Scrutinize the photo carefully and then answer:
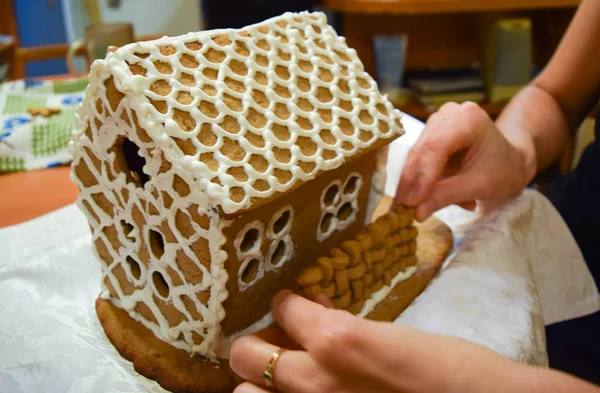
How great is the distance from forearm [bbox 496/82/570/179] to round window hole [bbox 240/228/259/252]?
1.64ft

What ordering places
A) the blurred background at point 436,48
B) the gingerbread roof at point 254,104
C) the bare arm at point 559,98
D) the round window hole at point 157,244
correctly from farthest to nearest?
the blurred background at point 436,48
the bare arm at point 559,98
the round window hole at point 157,244
the gingerbread roof at point 254,104

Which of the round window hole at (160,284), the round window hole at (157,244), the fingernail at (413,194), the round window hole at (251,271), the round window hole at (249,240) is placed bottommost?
the round window hole at (160,284)

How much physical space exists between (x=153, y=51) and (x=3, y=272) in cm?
39

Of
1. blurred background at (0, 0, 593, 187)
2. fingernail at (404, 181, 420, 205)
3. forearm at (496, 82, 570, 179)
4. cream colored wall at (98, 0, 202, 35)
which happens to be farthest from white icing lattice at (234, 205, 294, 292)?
cream colored wall at (98, 0, 202, 35)

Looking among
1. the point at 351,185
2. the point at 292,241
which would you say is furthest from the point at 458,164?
the point at 292,241

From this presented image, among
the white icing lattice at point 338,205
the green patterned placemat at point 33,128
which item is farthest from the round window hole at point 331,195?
the green patterned placemat at point 33,128

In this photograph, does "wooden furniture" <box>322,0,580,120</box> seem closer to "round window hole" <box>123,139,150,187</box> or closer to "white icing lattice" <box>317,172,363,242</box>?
"white icing lattice" <box>317,172,363,242</box>

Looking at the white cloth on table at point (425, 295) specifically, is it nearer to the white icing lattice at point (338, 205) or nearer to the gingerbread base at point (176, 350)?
the gingerbread base at point (176, 350)

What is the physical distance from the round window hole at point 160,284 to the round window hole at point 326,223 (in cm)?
22

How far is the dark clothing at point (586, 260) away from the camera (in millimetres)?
839

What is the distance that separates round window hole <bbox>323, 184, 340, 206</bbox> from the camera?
2.40ft

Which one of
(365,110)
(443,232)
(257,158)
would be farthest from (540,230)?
(257,158)

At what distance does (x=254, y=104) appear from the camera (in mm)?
608

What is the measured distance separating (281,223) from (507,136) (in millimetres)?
466
